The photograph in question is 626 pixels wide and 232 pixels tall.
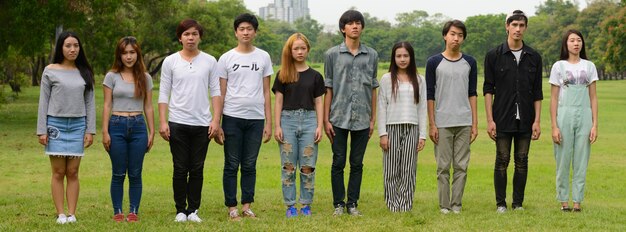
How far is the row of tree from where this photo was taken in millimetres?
22859

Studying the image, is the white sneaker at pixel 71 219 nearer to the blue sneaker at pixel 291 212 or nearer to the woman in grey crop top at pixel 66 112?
the woman in grey crop top at pixel 66 112

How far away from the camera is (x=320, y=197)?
1020 centimetres

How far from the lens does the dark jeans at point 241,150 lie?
7852 millimetres

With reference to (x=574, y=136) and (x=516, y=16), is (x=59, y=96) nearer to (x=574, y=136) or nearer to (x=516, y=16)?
(x=516, y=16)

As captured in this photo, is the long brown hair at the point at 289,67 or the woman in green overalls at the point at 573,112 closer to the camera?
the long brown hair at the point at 289,67

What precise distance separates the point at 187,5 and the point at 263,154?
39974 mm

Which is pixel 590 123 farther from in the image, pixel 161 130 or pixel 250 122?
pixel 161 130

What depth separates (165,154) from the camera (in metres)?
18.4

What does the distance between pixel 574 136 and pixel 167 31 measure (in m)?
48.7

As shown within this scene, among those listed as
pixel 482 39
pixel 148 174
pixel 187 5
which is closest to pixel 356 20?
pixel 148 174

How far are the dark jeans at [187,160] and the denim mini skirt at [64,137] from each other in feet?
2.74

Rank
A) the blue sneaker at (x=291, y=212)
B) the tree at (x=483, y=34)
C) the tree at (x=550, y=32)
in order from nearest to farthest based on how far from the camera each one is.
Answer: the blue sneaker at (x=291, y=212) < the tree at (x=550, y=32) < the tree at (x=483, y=34)

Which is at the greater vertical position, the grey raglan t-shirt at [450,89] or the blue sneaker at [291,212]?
the grey raglan t-shirt at [450,89]

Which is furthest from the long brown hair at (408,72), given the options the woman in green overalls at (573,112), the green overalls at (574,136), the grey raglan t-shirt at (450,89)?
the green overalls at (574,136)
